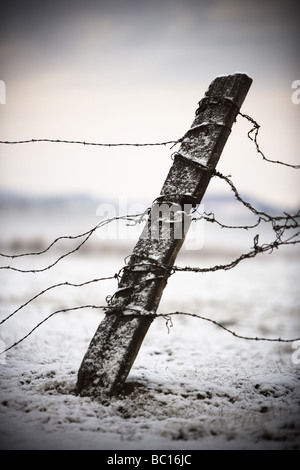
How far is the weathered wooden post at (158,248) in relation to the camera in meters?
2.68

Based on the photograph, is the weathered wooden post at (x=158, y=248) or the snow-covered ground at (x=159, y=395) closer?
the snow-covered ground at (x=159, y=395)

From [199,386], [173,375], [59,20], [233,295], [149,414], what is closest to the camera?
[149,414]

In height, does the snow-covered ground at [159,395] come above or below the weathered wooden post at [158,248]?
below

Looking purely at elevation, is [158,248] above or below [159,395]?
above

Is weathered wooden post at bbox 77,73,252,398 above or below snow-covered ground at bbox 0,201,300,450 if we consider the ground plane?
above

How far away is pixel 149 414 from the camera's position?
8.22ft

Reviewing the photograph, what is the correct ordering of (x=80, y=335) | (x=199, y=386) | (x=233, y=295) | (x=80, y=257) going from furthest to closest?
(x=80, y=257), (x=233, y=295), (x=80, y=335), (x=199, y=386)

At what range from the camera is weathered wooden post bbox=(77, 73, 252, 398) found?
2680mm

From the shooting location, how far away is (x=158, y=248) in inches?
109

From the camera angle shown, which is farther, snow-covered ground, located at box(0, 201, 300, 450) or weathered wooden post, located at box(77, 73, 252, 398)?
weathered wooden post, located at box(77, 73, 252, 398)

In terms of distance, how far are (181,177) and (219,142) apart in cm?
50

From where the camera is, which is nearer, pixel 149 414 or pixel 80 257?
pixel 149 414

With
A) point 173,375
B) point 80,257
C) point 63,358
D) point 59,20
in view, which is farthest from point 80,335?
point 59,20
